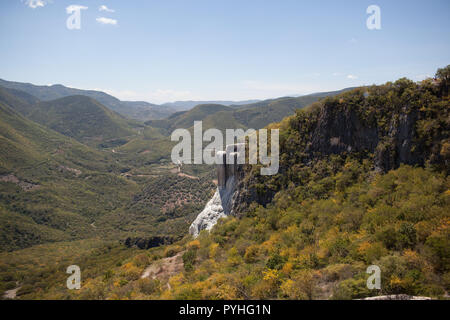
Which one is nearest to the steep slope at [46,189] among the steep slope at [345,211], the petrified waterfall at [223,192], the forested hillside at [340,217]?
the petrified waterfall at [223,192]

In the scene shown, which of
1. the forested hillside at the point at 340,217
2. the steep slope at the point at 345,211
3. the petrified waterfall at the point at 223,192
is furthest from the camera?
the petrified waterfall at the point at 223,192

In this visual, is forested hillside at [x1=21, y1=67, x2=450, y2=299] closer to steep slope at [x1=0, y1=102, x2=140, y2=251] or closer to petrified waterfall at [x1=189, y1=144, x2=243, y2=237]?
petrified waterfall at [x1=189, y1=144, x2=243, y2=237]

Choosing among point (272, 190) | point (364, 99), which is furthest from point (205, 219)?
point (364, 99)

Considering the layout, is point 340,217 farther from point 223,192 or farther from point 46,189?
point 46,189

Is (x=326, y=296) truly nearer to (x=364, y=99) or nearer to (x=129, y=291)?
(x=129, y=291)

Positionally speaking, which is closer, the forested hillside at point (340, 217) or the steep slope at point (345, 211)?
the steep slope at point (345, 211)

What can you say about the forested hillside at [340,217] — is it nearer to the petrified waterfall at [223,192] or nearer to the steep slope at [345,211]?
the steep slope at [345,211]

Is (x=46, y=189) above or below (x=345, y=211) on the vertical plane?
below

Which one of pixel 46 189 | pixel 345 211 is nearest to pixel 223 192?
pixel 345 211
